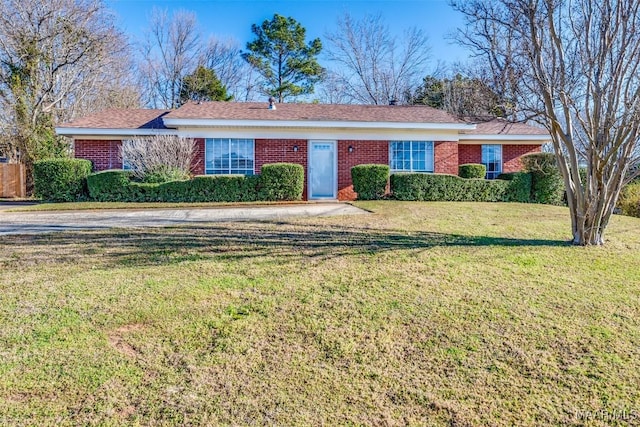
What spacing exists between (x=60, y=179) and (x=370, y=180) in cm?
1012

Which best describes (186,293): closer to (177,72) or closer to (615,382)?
(615,382)

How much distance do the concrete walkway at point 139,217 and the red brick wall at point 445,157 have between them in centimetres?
596

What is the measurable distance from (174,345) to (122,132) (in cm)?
1315

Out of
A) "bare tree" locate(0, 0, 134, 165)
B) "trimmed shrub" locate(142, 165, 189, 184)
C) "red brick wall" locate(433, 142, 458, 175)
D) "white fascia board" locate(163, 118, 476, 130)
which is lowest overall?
"trimmed shrub" locate(142, 165, 189, 184)

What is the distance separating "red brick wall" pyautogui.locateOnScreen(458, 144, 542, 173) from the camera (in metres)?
16.9

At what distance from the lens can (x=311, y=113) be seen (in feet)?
51.0

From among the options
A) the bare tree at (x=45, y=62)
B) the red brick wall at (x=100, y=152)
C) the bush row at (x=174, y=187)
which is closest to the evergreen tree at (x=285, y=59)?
the bare tree at (x=45, y=62)

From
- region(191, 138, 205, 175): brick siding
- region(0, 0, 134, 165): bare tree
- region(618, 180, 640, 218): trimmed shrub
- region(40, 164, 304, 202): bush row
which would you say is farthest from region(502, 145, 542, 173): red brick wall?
region(0, 0, 134, 165): bare tree

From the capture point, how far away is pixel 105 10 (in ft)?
69.1

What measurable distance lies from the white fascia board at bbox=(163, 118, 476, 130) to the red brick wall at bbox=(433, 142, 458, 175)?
74 centimetres

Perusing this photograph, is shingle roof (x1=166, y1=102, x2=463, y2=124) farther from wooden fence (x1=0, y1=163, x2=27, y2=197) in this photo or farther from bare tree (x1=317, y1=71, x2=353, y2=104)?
bare tree (x1=317, y1=71, x2=353, y2=104)

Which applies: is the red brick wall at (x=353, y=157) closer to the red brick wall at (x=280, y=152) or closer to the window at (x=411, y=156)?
the window at (x=411, y=156)

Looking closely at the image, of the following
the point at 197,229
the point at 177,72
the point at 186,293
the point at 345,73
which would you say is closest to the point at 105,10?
the point at 177,72

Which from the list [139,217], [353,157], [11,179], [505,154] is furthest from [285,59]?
[139,217]
